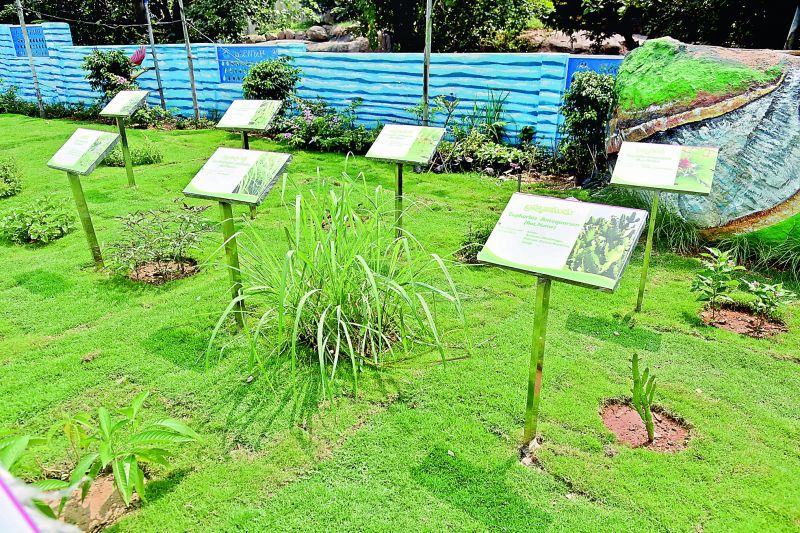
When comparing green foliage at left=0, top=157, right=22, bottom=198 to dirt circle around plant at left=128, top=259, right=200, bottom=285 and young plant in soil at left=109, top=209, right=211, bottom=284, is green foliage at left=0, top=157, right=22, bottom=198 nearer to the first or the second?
young plant in soil at left=109, top=209, right=211, bottom=284

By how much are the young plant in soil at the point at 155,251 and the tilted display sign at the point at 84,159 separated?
24 centimetres

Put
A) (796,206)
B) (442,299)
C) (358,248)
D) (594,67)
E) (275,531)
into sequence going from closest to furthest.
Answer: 1. (275,531)
2. (358,248)
3. (442,299)
4. (796,206)
5. (594,67)

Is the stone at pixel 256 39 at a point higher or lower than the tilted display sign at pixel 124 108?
higher

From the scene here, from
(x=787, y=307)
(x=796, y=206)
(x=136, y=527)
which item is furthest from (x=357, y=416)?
(x=796, y=206)

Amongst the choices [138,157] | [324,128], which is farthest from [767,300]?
[138,157]

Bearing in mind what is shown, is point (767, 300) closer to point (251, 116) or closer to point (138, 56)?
point (251, 116)

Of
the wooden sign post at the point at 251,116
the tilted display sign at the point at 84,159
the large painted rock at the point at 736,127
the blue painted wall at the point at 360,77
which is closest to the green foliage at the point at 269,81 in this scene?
the blue painted wall at the point at 360,77

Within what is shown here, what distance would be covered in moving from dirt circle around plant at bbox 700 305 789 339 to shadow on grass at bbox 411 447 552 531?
87.6 inches

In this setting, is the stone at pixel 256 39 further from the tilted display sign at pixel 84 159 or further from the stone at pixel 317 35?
the tilted display sign at pixel 84 159

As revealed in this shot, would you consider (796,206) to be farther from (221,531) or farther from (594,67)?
(221,531)

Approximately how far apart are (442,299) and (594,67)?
512 cm

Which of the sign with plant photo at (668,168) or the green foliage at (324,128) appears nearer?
the sign with plant photo at (668,168)

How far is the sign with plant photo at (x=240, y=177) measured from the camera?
10.0ft

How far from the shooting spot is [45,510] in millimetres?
1607
